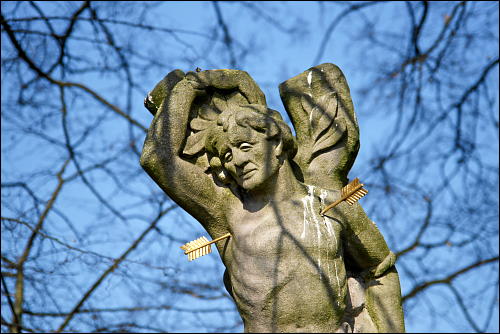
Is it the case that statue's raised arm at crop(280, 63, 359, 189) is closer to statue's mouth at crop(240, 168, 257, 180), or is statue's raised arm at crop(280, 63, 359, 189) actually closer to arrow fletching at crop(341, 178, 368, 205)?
arrow fletching at crop(341, 178, 368, 205)

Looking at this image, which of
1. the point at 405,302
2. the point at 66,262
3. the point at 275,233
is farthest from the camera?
the point at 405,302

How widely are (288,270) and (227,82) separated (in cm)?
94

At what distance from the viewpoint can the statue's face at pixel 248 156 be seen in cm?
357

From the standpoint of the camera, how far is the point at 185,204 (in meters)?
3.75

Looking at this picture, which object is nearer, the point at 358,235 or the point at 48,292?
the point at 358,235

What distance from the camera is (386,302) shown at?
370 cm

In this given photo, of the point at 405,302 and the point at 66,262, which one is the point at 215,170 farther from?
the point at 405,302

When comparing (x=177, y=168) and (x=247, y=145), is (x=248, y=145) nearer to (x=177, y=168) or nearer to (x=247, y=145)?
(x=247, y=145)

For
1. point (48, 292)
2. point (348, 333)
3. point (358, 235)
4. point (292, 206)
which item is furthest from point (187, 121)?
point (48, 292)

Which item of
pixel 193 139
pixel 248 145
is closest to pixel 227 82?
pixel 193 139

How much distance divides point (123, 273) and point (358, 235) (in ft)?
11.8

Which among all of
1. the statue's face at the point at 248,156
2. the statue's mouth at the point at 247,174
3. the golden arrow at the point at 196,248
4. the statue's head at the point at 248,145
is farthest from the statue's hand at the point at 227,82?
the golden arrow at the point at 196,248

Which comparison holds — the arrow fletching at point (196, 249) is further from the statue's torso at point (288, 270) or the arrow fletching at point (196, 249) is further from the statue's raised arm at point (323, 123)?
the statue's raised arm at point (323, 123)

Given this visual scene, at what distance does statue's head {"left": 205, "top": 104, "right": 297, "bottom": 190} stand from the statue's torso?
0.17 metres
